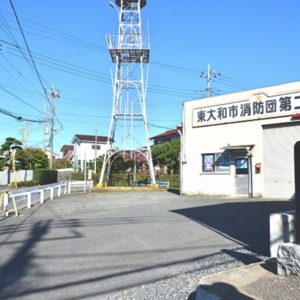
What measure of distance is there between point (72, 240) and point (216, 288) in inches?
195

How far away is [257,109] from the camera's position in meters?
19.3

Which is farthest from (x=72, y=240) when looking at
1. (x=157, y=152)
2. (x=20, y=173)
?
(x=157, y=152)

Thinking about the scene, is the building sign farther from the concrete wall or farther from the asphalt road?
the concrete wall

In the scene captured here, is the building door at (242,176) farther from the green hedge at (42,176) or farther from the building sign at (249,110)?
the green hedge at (42,176)

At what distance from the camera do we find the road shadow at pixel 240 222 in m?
8.04

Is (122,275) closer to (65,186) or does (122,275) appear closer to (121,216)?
(121,216)

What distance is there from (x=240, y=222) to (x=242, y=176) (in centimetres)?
948

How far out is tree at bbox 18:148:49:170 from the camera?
2020 inches

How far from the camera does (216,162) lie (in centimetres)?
2108

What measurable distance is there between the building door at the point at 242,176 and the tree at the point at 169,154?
97.3ft

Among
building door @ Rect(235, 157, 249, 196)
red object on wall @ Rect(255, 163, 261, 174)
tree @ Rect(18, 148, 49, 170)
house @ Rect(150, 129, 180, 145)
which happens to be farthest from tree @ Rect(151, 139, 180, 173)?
red object on wall @ Rect(255, 163, 261, 174)

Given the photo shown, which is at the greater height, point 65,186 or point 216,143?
point 216,143

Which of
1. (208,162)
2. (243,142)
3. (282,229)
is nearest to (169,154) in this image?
(208,162)

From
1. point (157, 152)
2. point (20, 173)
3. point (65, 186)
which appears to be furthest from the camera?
point (157, 152)
